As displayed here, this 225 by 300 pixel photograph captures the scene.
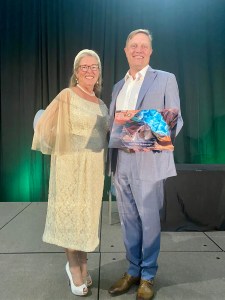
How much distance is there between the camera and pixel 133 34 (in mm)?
1668

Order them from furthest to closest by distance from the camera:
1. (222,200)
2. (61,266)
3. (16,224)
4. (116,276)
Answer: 1. (16,224)
2. (222,200)
3. (61,266)
4. (116,276)

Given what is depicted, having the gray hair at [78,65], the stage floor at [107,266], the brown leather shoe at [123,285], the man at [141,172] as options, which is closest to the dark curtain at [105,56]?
the stage floor at [107,266]

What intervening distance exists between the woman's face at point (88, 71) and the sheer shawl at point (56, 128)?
0.41 feet

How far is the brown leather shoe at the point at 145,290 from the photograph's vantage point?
1.67 metres

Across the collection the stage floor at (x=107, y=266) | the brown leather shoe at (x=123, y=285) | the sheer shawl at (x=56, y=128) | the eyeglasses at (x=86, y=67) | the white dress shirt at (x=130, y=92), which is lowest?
the stage floor at (x=107, y=266)

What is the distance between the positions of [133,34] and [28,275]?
5.53ft

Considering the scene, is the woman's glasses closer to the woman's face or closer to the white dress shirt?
the woman's face

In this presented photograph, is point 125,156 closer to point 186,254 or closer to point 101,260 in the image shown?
point 101,260

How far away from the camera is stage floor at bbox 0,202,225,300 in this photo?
179cm

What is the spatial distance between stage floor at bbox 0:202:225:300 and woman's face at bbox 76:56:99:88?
49.5 inches

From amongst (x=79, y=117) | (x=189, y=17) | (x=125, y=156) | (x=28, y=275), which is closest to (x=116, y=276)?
(x=28, y=275)

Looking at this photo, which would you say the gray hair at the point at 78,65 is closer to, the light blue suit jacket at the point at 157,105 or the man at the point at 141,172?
the man at the point at 141,172

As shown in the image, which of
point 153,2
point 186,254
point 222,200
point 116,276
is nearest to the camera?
point 116,276

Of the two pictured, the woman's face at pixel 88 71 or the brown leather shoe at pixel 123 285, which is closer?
the woman's face at pixel 88 71
